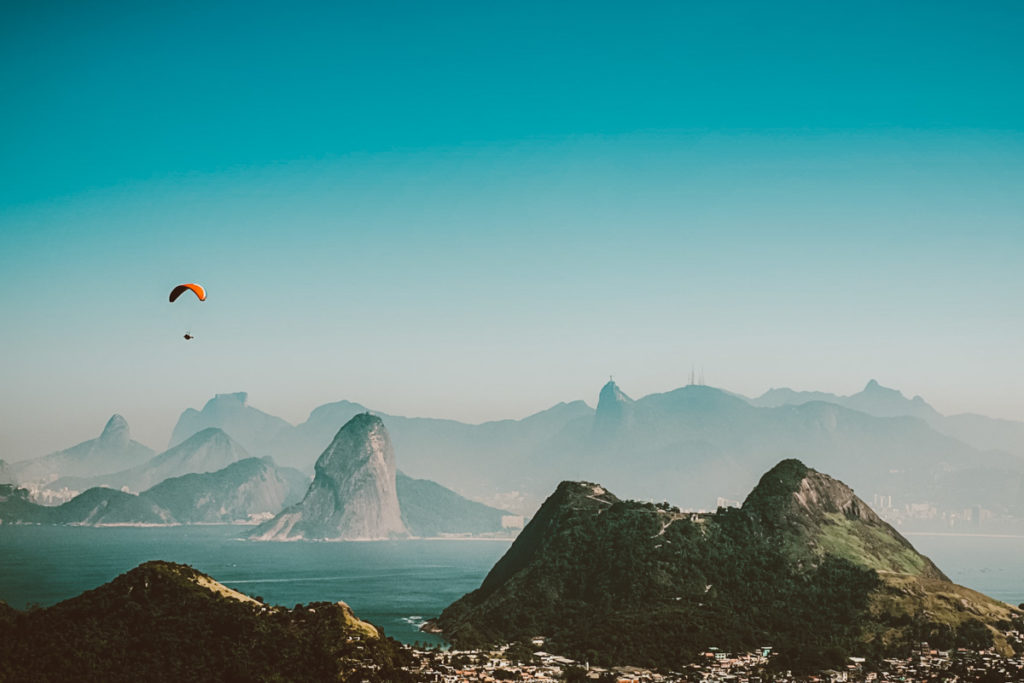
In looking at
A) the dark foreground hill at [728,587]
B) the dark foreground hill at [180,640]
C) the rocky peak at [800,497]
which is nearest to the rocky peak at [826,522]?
the rocky peak at [800,497]

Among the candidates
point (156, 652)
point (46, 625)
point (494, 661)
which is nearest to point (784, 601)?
point (494, 661)

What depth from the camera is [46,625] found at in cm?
6925

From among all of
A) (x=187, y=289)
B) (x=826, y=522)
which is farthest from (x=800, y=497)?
(x=187, y=289)

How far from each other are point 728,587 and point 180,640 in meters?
58.6

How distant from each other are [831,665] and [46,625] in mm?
62457

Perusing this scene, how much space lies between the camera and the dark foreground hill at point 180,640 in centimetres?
6438

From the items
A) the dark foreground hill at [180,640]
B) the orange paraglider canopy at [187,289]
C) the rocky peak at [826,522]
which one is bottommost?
the dark foreground hill at [180,640]

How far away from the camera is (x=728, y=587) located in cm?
10500

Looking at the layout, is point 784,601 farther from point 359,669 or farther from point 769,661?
point 359,669

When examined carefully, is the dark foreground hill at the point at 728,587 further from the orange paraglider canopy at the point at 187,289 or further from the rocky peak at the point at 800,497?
the orange paraglider canopy at the point at 187,289

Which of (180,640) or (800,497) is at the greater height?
(800,497)

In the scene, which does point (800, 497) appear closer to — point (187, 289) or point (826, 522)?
point (826, 522)

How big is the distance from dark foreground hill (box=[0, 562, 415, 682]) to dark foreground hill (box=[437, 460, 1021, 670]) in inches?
911

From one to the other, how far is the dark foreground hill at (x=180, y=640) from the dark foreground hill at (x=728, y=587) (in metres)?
23.1
